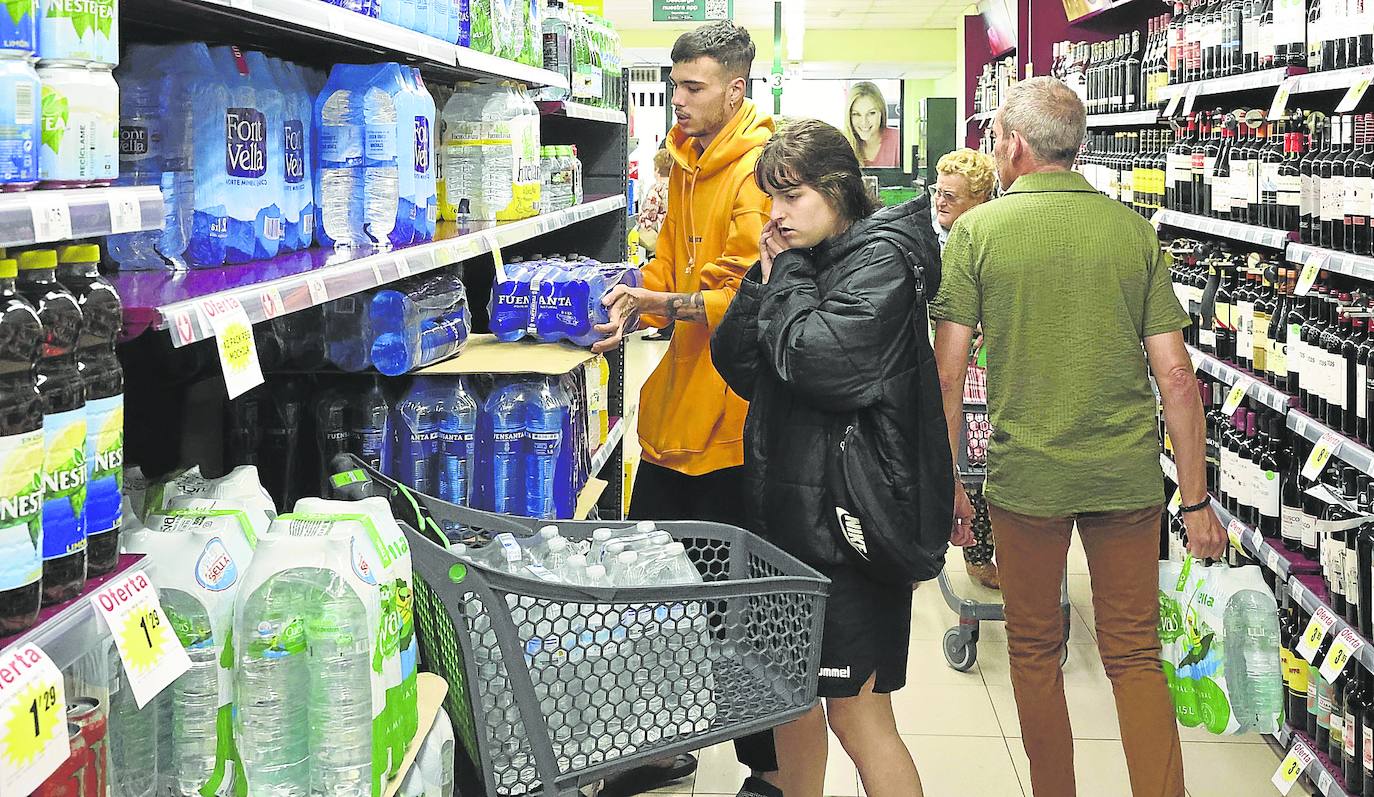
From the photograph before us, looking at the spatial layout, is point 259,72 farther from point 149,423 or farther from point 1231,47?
point 1231,47

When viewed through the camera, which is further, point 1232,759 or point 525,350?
point 1232,759

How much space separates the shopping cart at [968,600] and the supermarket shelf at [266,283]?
2.52 meters

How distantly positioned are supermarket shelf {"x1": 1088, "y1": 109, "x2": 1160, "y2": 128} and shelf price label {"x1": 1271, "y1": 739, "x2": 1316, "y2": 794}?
2.68m

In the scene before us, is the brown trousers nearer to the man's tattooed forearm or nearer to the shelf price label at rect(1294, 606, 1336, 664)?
the shelf price label at rect(1294, 606, 1336, 664)

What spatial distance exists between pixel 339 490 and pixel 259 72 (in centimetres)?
69

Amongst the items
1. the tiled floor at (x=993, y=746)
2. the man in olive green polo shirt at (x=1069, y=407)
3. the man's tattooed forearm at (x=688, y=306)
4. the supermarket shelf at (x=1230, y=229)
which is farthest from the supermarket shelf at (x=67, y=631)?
the supermarket shelf at (x=1230, y=229)

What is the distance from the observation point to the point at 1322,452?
3.44m

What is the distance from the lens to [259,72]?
2174mm

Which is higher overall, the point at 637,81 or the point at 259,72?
the point at 637,81

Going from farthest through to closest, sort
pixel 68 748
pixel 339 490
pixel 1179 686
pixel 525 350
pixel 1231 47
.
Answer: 1. pixel 1231 47
2. pixel 1179 686
3. pixel 525 350
4. pixel 339 490
5. pixel 68 748

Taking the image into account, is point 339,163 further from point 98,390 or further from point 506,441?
point 98,390

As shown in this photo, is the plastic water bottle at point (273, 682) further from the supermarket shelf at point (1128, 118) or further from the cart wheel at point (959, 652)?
the supermarket shelf at point (1128, 118)

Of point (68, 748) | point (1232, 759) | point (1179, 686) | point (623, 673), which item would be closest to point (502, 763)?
point (623, 673)

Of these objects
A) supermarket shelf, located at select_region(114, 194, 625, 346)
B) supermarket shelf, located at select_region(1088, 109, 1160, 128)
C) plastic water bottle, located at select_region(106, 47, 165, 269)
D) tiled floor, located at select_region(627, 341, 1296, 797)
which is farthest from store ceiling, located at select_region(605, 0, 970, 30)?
plastic water bottle, located at select_region(106, 47, 165, 269)
